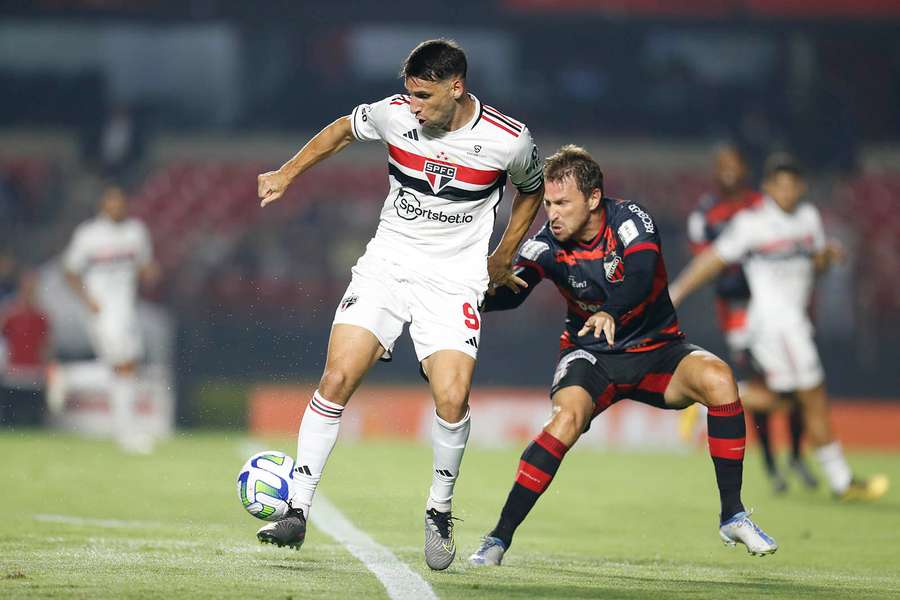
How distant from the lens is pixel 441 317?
5.82m

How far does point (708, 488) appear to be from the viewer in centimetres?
1050

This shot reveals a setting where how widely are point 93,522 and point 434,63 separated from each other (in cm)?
333

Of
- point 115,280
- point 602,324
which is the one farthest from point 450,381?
point 115,280

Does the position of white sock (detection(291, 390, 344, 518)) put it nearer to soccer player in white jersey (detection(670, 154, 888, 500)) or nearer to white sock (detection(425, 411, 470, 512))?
white sock (detection(425, 411, 470, 512))

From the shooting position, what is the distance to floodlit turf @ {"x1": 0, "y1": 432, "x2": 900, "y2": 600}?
17.2 ft

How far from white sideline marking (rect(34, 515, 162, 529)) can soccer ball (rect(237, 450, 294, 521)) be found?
1715 mm

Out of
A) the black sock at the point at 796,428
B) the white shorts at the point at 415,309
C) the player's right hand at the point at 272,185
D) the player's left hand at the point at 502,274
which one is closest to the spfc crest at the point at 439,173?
the white shorts at the point at 415,309

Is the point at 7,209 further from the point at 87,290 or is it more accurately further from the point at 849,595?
the point at 849,595

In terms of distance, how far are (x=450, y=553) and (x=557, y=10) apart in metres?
14.4

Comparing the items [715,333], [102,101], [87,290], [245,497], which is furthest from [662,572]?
[102,101]

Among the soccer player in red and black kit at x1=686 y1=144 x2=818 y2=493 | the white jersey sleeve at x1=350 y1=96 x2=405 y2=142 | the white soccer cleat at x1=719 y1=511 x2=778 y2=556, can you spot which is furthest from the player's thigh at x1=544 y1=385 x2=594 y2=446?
the soccer player in red and black kit at x1=686 y1=144 x2=818 y2=493

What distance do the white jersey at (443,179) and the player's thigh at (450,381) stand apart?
38cm

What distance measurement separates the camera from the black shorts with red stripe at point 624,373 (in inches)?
244

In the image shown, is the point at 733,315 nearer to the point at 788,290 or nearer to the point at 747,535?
the point at 788,290
